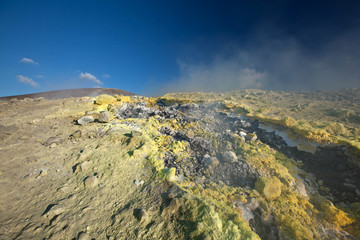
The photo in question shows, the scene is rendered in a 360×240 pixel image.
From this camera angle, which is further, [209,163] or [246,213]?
[209,163]

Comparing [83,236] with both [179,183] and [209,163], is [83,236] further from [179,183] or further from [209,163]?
[209,163]

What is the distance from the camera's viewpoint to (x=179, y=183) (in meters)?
2.88

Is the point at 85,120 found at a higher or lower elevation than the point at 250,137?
higher

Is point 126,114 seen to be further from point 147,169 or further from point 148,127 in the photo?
point 147,169

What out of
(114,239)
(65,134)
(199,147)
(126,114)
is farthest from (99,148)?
(126,114)

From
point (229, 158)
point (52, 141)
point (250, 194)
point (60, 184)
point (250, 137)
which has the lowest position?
point (250, 194)

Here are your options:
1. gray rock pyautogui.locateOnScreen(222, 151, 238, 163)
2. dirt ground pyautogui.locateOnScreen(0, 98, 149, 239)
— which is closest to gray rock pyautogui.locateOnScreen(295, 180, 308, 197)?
gray rock pyautogui.locateOnScreen(222, 151, 238, 163)

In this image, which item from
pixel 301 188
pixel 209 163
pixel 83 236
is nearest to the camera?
pixel 83 236

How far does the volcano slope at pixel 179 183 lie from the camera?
1.91 m

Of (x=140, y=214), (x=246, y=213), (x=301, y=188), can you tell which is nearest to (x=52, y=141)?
(x=140, y=214)

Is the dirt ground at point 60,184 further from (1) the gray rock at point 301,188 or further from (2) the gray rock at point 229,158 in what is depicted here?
(1) the gray rock at point 301,188

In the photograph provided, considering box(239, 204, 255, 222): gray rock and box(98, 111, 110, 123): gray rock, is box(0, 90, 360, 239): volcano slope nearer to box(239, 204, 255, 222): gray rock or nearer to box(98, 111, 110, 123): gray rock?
box(239, 204, 255, 222): gray rock

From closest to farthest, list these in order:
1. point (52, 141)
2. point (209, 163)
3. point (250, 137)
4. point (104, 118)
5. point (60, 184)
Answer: point (60, 184), point (209, 163), point (52, 141), point (250, 137), point (104, 118)

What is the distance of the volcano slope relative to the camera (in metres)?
1.91
